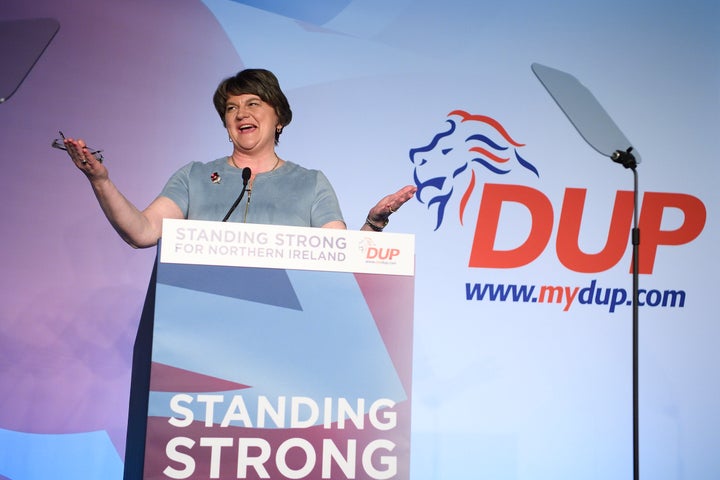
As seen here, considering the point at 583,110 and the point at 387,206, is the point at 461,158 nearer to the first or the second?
the point at 583,110

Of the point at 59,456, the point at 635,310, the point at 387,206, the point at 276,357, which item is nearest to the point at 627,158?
the point at 635,310

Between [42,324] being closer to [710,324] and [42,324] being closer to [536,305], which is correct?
[536,305]

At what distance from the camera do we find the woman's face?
2.64 metres

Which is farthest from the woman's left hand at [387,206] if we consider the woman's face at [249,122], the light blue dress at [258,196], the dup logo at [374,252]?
the woman's face at [249,122]

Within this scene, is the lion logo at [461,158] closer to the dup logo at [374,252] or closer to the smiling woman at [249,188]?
the smiling woman at [249,188]

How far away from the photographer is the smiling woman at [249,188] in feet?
7.01

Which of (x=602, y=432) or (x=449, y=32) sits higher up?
(x=449, y=32)

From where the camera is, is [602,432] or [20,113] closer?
[20,113]

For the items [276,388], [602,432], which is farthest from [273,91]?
→ [602,432]

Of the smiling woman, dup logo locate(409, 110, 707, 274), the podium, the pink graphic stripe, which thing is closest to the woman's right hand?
the smiling woman

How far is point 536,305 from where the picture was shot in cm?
369

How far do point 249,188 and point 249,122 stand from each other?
1.11ft

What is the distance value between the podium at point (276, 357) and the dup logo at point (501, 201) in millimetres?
2073

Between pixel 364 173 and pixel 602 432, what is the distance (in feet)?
5.59
